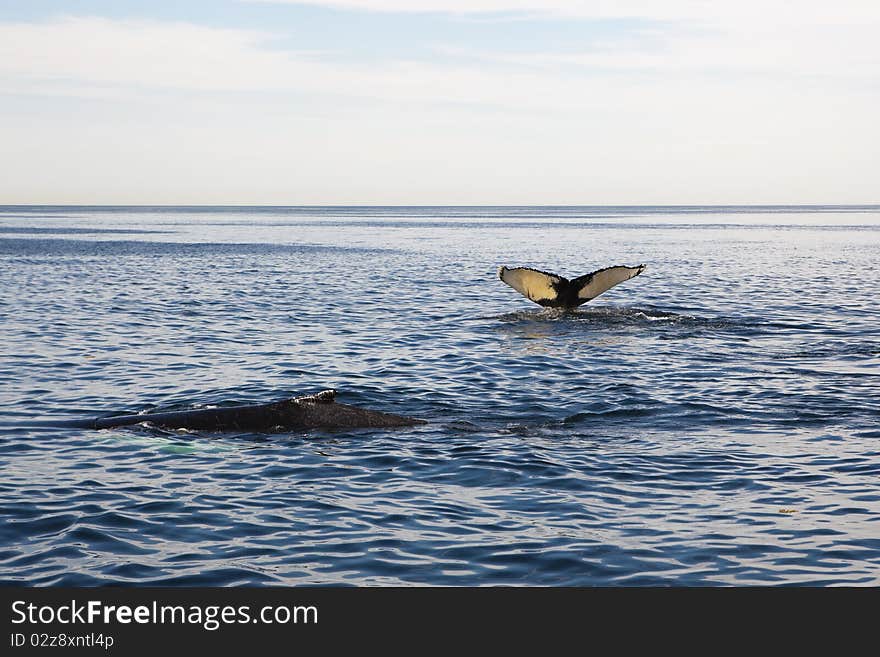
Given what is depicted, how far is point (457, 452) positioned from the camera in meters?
13.0

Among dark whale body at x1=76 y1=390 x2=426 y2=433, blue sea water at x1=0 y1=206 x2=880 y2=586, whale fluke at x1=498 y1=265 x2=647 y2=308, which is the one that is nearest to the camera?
blue sea water at x1=0 y1=206 x2=880 y2=586

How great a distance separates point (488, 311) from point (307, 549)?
22.7 metres

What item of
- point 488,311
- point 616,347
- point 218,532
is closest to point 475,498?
point 218,532

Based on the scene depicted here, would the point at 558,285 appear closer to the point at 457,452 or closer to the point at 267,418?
the point at 267,418

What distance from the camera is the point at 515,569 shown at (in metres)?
8.84

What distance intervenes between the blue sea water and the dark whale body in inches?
11.4

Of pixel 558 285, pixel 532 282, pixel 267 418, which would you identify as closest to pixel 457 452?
pixel 267 418

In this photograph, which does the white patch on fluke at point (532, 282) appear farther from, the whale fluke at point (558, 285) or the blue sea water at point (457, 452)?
the blue sea water at point (457, 452)

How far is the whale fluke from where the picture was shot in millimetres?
25064

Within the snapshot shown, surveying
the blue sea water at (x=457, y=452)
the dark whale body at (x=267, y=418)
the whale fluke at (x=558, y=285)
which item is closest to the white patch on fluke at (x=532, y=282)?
the whale fluke at (x=558, y=285)

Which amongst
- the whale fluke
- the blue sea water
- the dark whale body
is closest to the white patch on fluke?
the whale fluke

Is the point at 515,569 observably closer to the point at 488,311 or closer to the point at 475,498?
the point at 475,498

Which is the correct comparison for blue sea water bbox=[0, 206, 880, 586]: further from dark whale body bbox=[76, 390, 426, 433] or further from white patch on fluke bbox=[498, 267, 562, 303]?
white patch on fluke bbox=[498, 267, 562, 303]

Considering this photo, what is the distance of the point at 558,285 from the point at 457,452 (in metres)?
14.1
